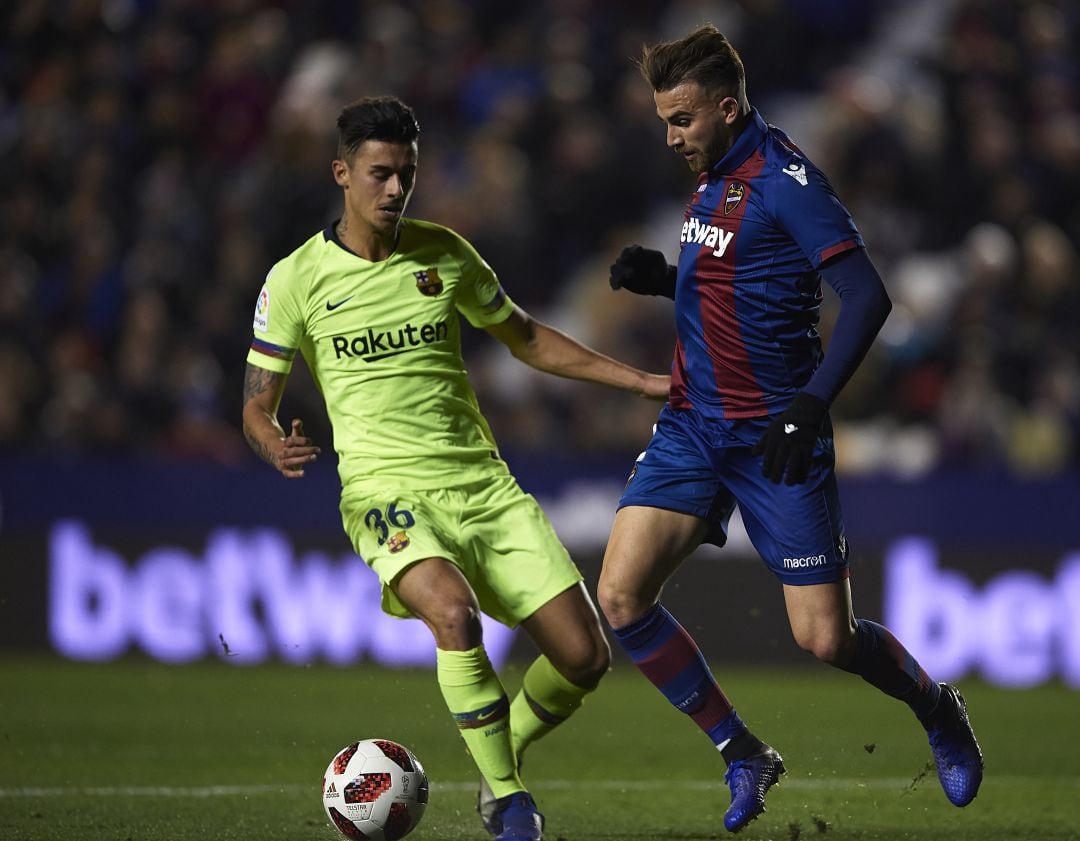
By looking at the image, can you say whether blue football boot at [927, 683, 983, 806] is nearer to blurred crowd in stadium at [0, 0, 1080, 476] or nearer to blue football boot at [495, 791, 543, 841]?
blue football boot at [495, 791, 543, 841]

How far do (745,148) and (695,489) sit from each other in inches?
44.7

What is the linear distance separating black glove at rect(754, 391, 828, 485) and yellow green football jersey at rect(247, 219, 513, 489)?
1.11m

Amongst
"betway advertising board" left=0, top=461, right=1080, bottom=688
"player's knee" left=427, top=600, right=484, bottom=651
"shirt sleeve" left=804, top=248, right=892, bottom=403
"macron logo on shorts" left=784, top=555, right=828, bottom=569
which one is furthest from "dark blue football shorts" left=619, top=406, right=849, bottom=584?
"betway advertising board" left=0, top=461, right=1080, bottom=688

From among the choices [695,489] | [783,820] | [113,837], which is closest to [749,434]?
[695,489]

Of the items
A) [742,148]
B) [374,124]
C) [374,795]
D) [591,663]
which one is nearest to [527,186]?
[374,124]

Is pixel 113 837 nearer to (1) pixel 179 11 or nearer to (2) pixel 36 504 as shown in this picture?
(2) pixel 36 504

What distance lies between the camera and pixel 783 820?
21.6 feet

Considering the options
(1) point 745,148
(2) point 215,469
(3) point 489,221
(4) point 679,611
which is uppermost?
(1) point 745,148

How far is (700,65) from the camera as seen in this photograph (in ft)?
19.2

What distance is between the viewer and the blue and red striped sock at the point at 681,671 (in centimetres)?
619

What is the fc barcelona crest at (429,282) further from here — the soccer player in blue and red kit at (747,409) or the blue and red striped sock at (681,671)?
the blue and red striped sock at (681,671)

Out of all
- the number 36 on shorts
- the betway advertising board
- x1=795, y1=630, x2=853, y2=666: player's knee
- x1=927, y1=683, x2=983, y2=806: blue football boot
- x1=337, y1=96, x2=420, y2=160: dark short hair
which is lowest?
the betway advertising board

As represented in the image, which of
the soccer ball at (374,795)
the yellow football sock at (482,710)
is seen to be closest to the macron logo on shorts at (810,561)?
the yellow football sock at (482,710)

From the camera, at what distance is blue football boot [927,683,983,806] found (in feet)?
20.5
